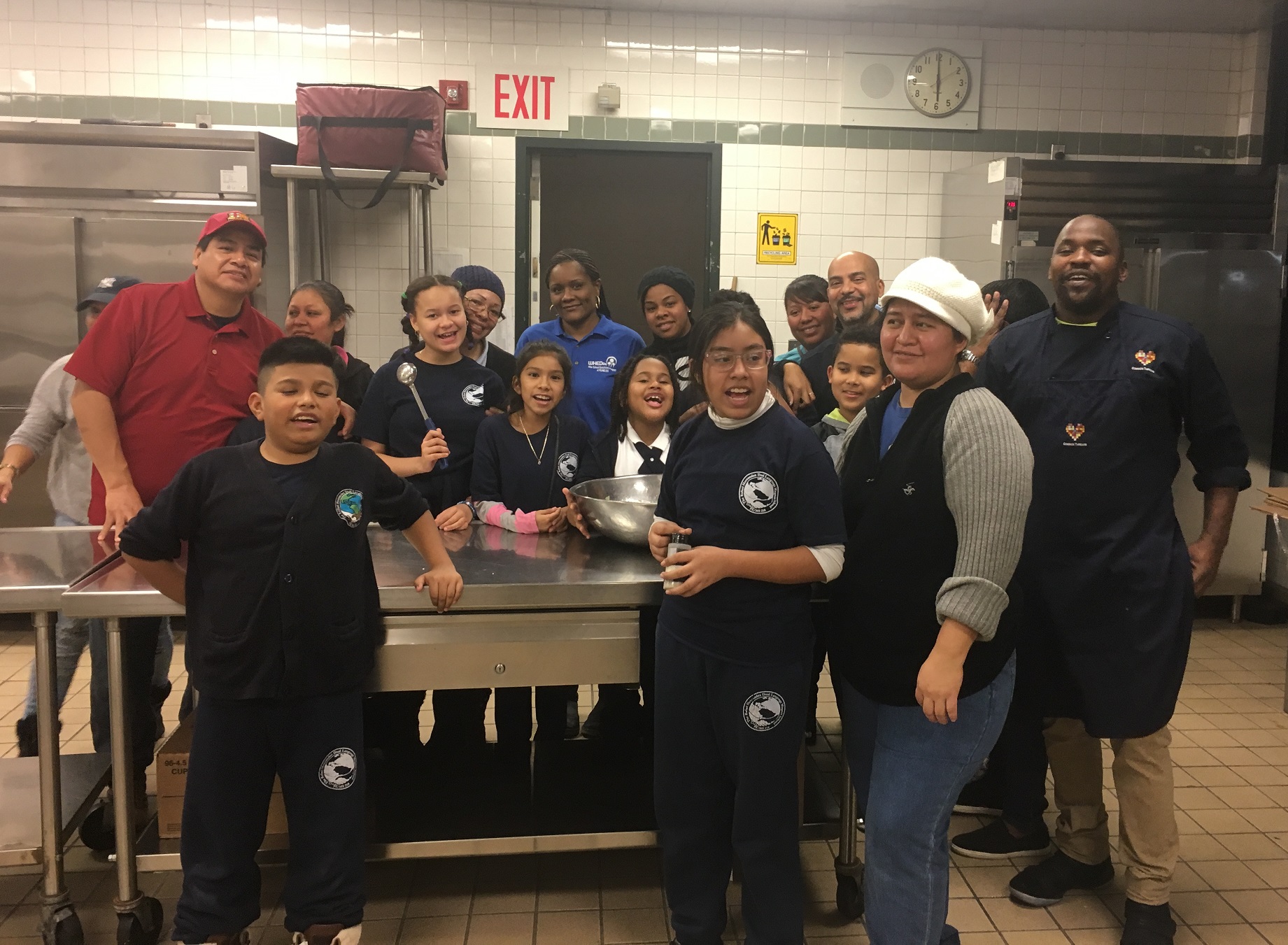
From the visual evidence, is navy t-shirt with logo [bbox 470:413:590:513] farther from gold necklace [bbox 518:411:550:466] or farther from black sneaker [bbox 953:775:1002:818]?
black sneaker [bbox 953:775:1002:818]

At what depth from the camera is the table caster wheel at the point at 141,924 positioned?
2.01m

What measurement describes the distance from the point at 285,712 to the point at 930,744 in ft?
3.70

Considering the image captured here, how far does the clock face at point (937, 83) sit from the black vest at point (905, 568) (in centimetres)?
374

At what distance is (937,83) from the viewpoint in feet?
16.2

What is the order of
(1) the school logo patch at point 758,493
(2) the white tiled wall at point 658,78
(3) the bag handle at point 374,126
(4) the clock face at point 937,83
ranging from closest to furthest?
(1) the school logo patch at point 758,493 < (3) the bag handle at point 374,126 < (2) the white tiled wall at point 658,78 < (4) the clock face at point 937,83

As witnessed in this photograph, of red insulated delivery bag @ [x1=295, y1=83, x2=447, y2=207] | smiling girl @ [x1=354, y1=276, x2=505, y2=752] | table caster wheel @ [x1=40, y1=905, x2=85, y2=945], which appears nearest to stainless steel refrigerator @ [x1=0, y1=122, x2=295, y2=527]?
red insulated delivery bag @ [x1=295, y1=83, x2=447, y2=207]

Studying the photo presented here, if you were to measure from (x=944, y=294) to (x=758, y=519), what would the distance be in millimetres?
479

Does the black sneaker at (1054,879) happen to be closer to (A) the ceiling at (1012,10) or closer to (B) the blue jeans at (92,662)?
(B) the blue jeans at (92,662)

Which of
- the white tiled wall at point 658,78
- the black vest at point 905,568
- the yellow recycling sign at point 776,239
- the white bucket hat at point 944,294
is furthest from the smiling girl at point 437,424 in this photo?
the yellow recycling sign at point 776,239

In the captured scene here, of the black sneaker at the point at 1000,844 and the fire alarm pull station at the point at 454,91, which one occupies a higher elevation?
the fire alarm pull station at the point at 454,91

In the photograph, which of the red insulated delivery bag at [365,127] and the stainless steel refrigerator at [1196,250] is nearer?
the red insulated delivery bag at [365,127]

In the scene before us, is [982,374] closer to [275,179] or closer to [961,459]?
[961,459]

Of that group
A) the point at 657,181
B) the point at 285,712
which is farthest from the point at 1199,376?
the point at 657,181

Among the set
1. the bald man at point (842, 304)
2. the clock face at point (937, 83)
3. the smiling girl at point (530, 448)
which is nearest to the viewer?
the smiling girl at point (530, 448)
